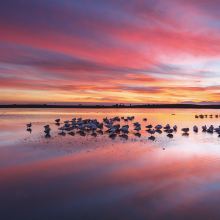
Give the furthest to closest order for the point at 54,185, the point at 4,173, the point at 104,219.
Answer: the point at 4,173 → the point at 54,185 → the point at 104,219

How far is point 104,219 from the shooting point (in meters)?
6.75

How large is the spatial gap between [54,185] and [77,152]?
613cm

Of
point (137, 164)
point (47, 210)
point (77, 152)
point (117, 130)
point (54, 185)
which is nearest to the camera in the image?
point (47, 210)

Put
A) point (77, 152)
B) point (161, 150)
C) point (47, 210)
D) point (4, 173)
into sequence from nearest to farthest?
1. point (47, 210)
2. point (4, 173)
3. point (77, 152)
4. point (161, 150)

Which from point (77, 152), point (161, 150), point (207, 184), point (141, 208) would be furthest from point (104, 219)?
point (161, 150)

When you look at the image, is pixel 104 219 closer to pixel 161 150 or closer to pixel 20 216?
pixel 20 216

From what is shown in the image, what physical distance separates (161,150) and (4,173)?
26.6ft

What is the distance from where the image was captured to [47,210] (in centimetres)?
722

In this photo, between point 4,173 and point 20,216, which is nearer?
point 20,216

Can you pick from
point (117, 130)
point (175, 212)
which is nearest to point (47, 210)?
point (175, 212)

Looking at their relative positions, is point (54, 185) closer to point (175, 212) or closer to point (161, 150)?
point (175, 212)

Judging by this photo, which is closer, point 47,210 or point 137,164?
point 47,210

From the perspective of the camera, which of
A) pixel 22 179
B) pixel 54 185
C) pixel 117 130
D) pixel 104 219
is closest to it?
pixel 104 219

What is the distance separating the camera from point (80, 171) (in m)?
11.2
